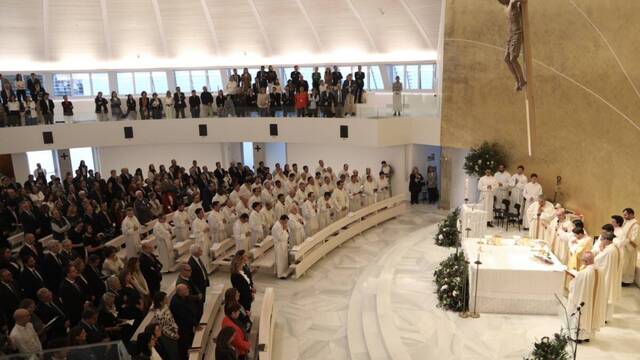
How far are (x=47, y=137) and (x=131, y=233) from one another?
9474mm

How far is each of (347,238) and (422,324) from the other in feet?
19.0

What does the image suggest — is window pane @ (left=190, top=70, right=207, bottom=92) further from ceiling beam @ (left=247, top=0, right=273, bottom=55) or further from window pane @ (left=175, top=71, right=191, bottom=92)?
ceiling beam @ (left=247, top=0, right=273, bottom=55)

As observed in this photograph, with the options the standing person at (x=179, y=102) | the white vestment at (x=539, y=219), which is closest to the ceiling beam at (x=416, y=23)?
the standing person at (x=179, y=102)

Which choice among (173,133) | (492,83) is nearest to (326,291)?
(492,83)

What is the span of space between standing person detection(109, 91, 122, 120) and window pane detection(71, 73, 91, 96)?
5.76 meters

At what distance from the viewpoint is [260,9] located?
→ 22.2 m

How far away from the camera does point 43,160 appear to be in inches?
914

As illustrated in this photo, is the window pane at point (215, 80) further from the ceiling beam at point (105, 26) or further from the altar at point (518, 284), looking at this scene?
the altar at point (518, 284)

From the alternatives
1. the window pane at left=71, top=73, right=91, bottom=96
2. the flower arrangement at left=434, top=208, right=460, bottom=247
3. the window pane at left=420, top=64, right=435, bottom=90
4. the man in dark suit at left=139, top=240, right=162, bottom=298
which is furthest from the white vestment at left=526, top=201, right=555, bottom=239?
the window pane at left=71, top=73, right=91, bottom=96

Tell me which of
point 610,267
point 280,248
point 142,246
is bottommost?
point 280,248

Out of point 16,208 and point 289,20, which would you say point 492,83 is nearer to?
point 289,20

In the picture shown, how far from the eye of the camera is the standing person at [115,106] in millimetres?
20203

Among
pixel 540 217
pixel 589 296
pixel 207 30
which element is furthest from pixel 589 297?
pixel 207 30

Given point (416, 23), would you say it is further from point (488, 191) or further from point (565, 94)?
point (488, 191)
